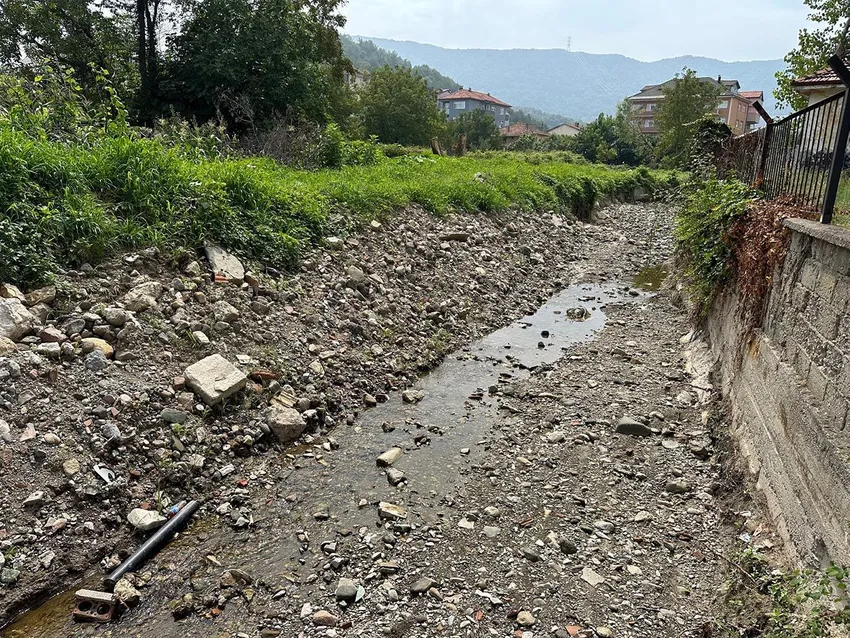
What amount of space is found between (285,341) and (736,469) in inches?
180

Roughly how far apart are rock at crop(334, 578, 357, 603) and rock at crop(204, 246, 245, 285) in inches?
156

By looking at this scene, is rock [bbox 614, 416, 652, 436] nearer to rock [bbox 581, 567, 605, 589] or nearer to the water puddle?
rock [bbox 581, 567, 605, 589]

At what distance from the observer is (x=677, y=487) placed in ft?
15.2

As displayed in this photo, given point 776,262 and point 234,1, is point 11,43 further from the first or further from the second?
point 776,262

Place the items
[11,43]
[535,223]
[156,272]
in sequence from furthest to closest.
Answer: [11,43] → [535,223] → [156,272]

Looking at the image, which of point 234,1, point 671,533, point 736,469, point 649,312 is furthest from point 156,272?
point 234,1

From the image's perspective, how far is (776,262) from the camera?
479cm

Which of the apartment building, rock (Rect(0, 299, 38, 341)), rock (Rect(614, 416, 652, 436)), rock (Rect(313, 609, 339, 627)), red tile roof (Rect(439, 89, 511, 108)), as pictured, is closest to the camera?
rock (Rect(313, 609, 339, 627))

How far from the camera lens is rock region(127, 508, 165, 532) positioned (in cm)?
402

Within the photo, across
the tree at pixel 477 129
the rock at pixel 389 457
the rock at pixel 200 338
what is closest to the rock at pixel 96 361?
the rock at pixel 200 338

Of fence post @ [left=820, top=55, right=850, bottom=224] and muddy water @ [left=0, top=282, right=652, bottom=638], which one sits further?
fence post @ [left=820, top=55, right=850, bottom=224]

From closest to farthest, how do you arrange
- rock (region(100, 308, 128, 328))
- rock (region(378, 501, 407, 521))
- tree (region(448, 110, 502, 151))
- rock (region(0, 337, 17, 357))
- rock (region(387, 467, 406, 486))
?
rock (region(378, 501, 407, 521)) < rock (region(0, 337, 17, 357)) < rock (region(387, 467, 406, 486)) < rock (region(100, 308, 128, 328)) < tree (region(448, 110, 502, 151))

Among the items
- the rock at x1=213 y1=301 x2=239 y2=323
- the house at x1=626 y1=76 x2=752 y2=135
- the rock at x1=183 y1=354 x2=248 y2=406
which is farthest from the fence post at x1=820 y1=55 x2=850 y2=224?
the house at x1=626 y1=76 x2=752 y2=135

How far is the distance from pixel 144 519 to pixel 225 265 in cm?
328
